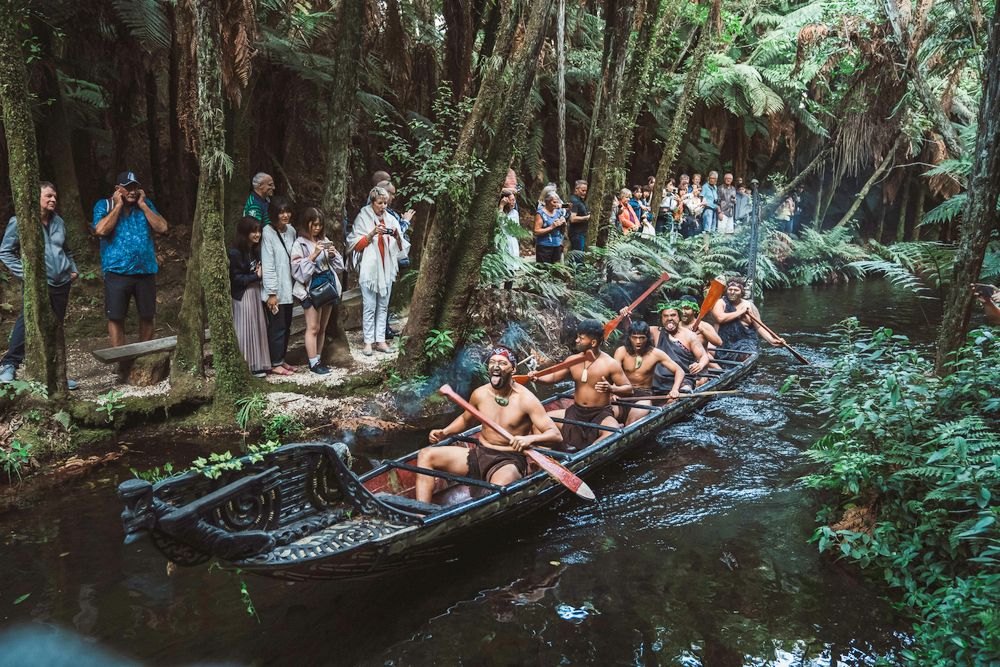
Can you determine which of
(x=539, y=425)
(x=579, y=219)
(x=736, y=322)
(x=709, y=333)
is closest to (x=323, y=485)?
(x=539, y=425)

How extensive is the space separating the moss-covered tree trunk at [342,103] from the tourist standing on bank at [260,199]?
0.76 m

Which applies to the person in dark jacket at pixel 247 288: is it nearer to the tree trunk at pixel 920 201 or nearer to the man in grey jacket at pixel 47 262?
the man in grey jacket at pixel 47 262

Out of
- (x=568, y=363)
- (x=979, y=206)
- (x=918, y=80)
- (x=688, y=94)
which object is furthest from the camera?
(x=688, y=94)

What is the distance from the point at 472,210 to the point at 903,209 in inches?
794

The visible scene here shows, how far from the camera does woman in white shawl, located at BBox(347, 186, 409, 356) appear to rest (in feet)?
28.8

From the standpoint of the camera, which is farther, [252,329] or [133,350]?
[252,329]

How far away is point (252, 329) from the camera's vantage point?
8.03m

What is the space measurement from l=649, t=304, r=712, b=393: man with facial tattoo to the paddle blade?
11.0ft

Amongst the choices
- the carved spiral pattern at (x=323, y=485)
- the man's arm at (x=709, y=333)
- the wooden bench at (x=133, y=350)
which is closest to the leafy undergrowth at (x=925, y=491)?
the carved spiral pattern at (x=323, y=485)

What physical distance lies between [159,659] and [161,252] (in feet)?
30.5

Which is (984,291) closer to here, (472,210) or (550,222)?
(472,210)

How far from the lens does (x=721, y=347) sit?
10445 mm

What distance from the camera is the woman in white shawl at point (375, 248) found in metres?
8.78

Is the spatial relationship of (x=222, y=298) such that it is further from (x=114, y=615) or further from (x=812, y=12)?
(x=812, y=12)
